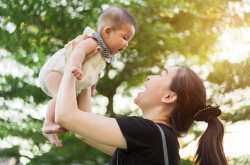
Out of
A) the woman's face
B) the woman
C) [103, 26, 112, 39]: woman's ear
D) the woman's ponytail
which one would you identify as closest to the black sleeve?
the woman

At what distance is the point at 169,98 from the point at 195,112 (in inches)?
6.2

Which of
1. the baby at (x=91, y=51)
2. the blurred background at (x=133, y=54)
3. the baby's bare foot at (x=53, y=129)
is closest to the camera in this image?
the baby's bare foot at (x=53, y=129)

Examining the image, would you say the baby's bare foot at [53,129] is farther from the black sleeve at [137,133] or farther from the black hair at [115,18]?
the black hair at [115,18]

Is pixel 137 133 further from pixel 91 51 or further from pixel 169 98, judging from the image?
pixel 91 51

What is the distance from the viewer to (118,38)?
1.49 m

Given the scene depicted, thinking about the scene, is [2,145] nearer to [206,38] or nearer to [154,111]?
[206,38]

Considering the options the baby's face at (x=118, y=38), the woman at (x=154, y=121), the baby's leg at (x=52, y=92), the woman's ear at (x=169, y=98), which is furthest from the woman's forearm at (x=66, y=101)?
the woman's ear at (x=169, y=98)

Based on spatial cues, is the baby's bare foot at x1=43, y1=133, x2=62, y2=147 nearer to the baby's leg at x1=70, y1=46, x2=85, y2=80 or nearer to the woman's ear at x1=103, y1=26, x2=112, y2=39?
the baby's leg at x1=70, y1=46, x2=85, y2=80

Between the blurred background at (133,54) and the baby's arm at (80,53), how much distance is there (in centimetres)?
336

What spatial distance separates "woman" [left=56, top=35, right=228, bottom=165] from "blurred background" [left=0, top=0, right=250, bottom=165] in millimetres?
3309

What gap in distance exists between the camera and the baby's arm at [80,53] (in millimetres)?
1188

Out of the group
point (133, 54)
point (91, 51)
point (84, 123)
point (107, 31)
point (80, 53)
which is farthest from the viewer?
point (133, 54)

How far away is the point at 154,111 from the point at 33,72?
3.79m

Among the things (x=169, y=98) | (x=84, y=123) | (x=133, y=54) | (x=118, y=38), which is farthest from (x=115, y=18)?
(x=133, y=54)
